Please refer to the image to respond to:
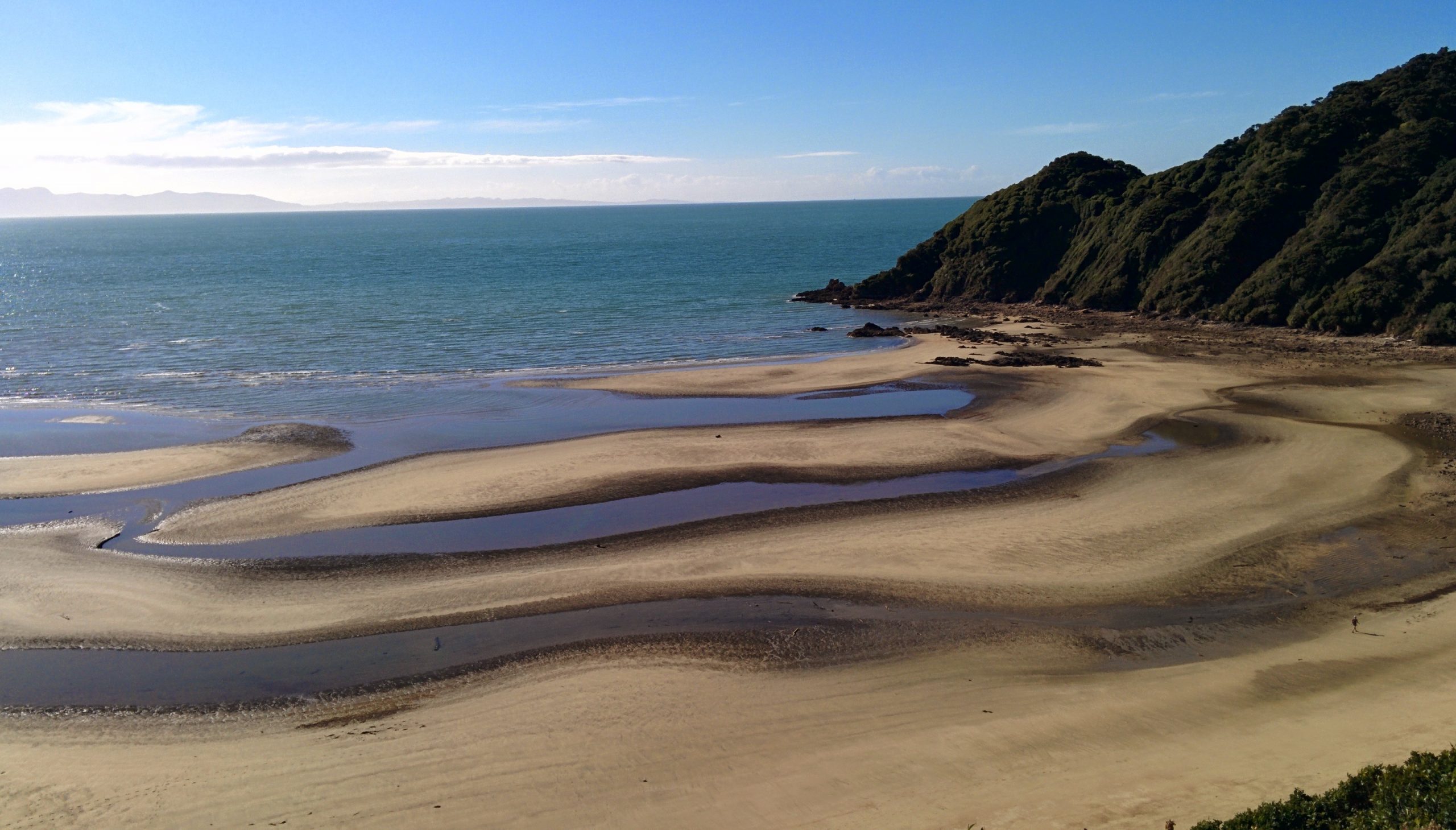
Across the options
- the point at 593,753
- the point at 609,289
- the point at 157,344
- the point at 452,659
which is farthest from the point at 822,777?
the point at 609,289

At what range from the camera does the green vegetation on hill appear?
9422 mm

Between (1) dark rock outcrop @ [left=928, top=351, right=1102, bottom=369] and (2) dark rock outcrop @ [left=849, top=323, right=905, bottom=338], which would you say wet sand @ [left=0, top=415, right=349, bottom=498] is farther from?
(2) dark rock outcrop @ [left=849, top=323, right=905, bottom=338]

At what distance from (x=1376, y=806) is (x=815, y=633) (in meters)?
10.0

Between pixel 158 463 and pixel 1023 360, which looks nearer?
pixel 158 463

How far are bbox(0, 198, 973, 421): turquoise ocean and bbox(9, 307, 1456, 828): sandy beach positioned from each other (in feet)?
43.3

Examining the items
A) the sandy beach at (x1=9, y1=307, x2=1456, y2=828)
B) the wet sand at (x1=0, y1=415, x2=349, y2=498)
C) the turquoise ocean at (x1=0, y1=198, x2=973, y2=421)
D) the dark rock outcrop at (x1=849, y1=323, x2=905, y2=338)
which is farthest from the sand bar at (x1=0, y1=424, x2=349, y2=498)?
the dark rock outcrop at (x1=849, y1=323, x2=905, y2=338)

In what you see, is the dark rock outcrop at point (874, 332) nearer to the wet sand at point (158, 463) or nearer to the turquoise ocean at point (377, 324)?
the turquoise ocean at point (377, 324)

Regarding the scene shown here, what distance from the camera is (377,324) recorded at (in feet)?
209

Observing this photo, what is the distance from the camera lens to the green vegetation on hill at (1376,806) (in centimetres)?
942

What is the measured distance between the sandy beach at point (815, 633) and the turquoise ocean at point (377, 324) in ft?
43.3

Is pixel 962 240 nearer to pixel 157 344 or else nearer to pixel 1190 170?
pixel 1190 170

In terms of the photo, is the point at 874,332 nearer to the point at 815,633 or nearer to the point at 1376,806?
the point at 815,633

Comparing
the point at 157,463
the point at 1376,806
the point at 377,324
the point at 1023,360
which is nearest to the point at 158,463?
the point at 157,463

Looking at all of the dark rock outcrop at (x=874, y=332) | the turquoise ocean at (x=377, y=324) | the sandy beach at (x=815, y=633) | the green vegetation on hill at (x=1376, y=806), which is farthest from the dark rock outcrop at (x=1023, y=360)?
the green vegetation on hill at (x=1376, y=806)
